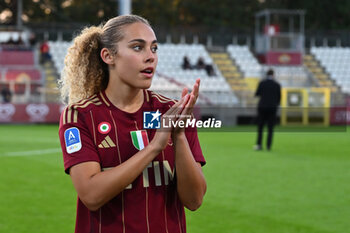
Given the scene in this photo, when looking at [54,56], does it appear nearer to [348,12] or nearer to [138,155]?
[348,12]

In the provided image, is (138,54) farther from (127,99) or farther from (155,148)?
(155,148)

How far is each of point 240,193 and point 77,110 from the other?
6152 mm

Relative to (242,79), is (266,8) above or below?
above

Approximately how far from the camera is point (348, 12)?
56.1 m

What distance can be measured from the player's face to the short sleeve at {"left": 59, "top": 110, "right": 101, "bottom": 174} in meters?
0.30

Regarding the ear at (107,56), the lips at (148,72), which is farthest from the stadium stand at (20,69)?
the lips at (148,72)

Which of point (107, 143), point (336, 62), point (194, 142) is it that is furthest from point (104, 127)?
point (336, 62)

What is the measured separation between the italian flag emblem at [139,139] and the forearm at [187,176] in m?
0.17

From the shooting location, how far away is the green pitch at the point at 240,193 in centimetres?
673

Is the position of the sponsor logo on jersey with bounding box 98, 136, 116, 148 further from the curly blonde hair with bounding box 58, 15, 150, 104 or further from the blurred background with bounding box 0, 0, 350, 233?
the blurred background with bounding box 0, 0, 350, 233

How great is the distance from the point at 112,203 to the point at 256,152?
1256 cm

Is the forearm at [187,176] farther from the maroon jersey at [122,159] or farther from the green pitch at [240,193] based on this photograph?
the green pitch at [240,193]

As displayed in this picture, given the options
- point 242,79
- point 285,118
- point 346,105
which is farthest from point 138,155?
point 242,79

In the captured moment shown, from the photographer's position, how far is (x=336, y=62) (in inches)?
1603
